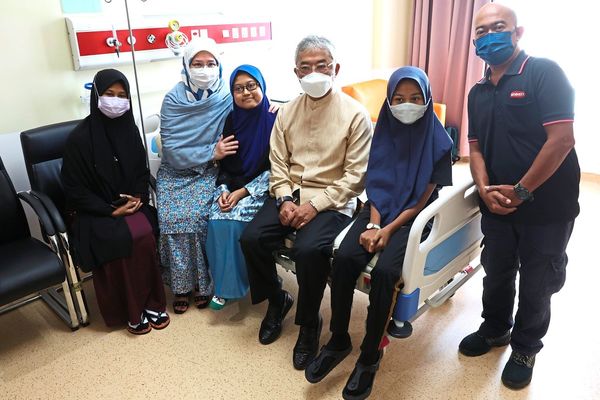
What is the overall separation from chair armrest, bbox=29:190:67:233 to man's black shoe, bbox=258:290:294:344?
980 mm

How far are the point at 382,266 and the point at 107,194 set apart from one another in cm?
136

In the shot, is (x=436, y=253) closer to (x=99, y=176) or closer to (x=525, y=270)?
(x=525, y=270)

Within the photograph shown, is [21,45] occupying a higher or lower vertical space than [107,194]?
higher

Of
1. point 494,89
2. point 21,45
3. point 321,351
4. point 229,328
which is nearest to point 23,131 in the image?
point 21,45

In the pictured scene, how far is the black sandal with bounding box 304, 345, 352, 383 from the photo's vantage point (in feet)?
6.26

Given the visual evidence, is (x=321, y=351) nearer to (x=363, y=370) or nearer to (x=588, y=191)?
(x=363, y=370)

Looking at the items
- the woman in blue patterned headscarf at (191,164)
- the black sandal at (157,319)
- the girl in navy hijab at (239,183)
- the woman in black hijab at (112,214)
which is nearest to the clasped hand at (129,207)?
the woman in black hijab at (112,214)

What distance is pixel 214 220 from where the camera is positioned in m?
2.26

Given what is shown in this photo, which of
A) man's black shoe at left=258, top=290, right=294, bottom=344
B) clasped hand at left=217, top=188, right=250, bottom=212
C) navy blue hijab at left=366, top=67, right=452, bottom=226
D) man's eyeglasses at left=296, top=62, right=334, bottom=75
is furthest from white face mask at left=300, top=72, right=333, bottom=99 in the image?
man's black shoe at left=258, top=290, right=294, bottom=344

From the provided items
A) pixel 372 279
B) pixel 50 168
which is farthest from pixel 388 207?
pixel 50 168

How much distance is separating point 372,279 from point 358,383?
0.41 metres

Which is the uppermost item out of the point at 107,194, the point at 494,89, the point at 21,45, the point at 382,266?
the point at 21,45

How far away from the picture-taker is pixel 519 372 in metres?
1.87

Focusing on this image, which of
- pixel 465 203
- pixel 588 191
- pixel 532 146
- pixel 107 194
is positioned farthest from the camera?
pixel 588 191
